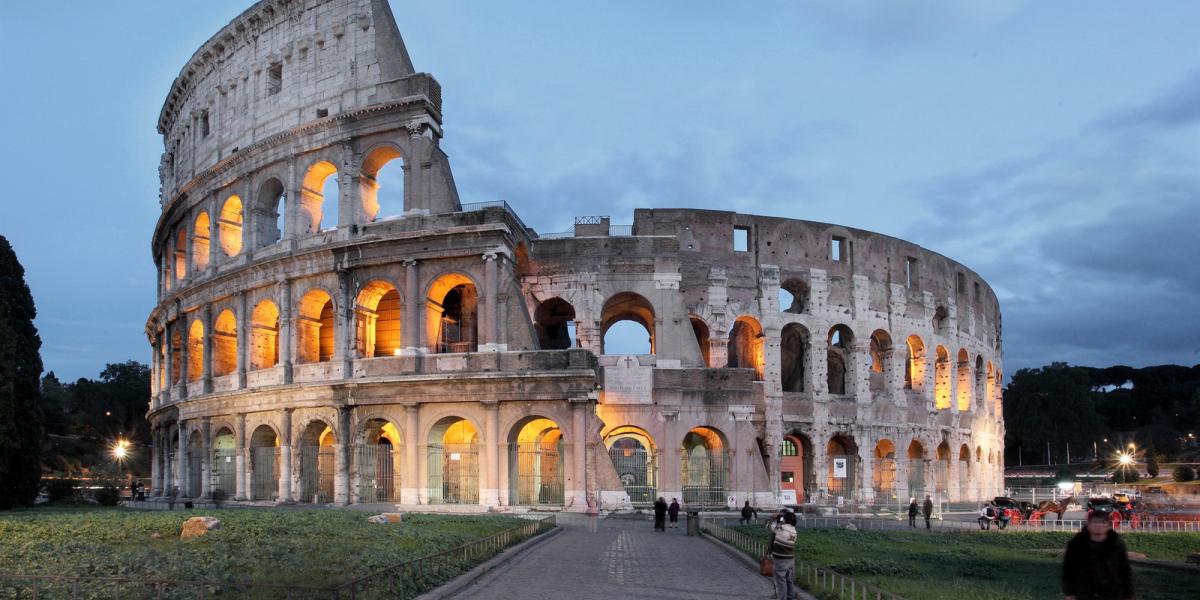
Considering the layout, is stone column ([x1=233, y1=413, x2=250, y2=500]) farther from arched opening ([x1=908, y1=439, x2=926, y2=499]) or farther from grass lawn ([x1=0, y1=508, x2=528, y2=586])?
arched opening ([x1=908, y1=439, x2=926, y2=499])

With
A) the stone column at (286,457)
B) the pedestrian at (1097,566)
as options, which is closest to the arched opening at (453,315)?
the stone column at (286,457)

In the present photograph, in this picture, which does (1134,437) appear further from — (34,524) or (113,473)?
(34,524)

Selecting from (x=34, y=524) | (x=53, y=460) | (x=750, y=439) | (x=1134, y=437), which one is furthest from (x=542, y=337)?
(x=1134, y=437)

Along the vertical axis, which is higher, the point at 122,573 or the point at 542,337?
the point at 542,337

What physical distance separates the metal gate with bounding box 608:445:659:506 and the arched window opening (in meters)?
5.35

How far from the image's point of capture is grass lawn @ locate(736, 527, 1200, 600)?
45.8 feet

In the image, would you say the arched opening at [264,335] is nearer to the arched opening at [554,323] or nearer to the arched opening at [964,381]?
the arched opening at [554,323]

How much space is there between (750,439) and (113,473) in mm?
38345

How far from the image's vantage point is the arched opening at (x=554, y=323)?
122 ft

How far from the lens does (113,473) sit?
5384cm

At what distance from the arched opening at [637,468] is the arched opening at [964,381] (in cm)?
1649

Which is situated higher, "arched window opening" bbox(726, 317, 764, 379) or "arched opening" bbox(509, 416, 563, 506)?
"arched window opening" bbox(726, 317, 764, 379)

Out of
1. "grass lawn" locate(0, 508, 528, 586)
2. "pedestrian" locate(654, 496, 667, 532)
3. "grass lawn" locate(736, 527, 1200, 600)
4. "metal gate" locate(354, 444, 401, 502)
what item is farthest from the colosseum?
"grass lawn" locate(0, 508, 528, 586)

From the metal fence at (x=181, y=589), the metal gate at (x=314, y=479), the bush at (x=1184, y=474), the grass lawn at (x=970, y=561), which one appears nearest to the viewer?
the metal fence at (x=181, y=589)
